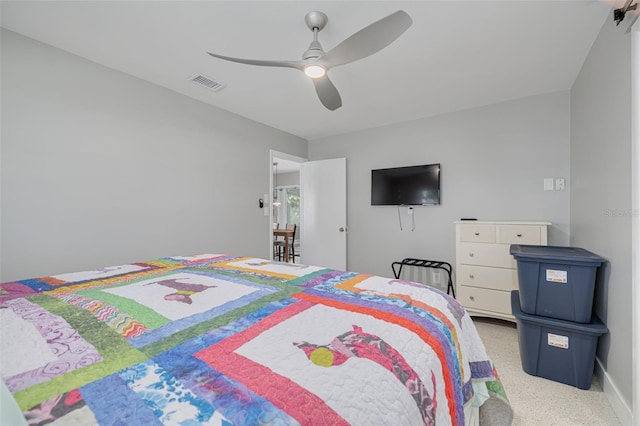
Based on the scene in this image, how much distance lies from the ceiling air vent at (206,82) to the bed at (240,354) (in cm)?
202

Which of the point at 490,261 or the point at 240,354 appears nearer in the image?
the point at 240,354

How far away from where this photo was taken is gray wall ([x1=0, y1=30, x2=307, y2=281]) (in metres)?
1.92

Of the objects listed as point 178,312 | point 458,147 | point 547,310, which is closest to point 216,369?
point 178,312

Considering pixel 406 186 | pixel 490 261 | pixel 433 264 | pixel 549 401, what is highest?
pixel 406 186

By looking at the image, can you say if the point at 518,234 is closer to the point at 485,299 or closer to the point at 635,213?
the point at 485,299

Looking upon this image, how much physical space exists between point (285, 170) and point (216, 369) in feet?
26.5

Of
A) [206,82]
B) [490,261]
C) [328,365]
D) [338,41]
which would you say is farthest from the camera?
[490,261]

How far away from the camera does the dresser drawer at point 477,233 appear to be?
108 inches

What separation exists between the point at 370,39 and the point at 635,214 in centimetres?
165

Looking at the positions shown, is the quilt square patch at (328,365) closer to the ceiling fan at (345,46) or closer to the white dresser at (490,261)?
the ceiling fan at (345,46)

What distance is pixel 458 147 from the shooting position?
3328 mm

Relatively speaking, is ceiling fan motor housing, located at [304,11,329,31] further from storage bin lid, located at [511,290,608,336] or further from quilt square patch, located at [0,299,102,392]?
storage bin lid, located at [511,290,608,336]

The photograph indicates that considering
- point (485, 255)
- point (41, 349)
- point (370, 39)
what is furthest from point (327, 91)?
point (485, 255)

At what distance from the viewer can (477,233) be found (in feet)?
9.25
